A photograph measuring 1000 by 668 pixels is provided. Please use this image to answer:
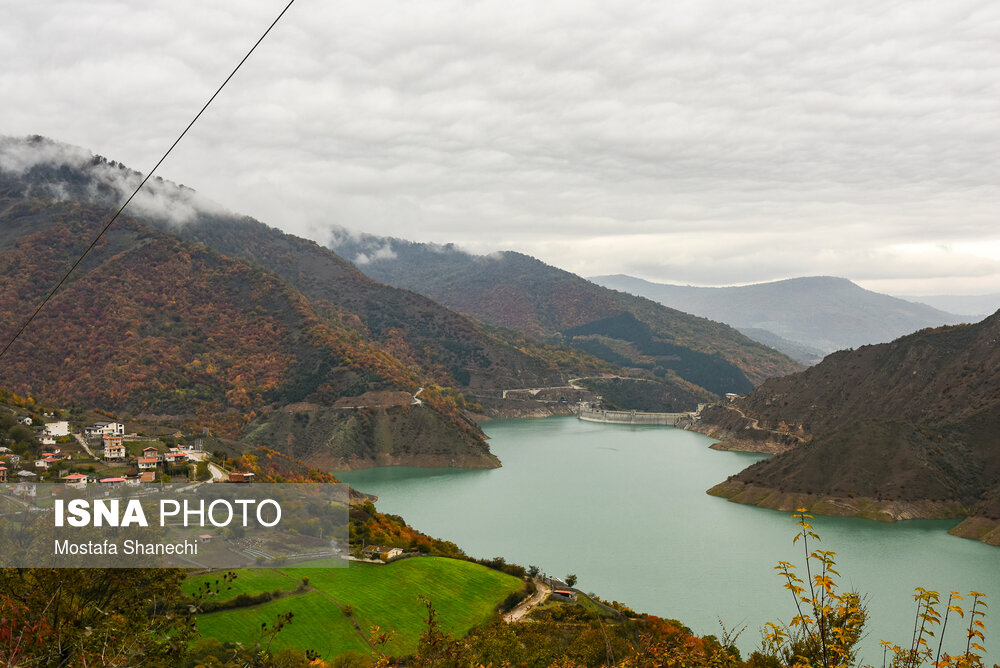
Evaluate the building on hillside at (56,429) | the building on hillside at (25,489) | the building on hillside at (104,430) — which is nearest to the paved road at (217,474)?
the building on hillside at (104,430)

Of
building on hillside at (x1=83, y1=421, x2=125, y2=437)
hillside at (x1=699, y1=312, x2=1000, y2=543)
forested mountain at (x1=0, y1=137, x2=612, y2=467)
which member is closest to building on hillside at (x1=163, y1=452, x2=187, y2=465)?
building on hillside at (x1=83, y1=421, x2=125, y2=437)

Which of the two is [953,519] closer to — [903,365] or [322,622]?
[903,365]

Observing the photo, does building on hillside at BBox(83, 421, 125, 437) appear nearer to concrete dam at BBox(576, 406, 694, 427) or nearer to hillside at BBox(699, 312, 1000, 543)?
hillside at BBox(699, 312, 1000, 543)

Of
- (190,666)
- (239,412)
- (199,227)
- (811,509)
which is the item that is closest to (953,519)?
(811,509)

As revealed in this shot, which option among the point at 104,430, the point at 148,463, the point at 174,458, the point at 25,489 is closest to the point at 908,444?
the point at 174,458

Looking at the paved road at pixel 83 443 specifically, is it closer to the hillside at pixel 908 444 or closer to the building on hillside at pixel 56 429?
the building on hillside at pixel 56 429

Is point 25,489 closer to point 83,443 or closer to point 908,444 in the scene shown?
point 83,443
